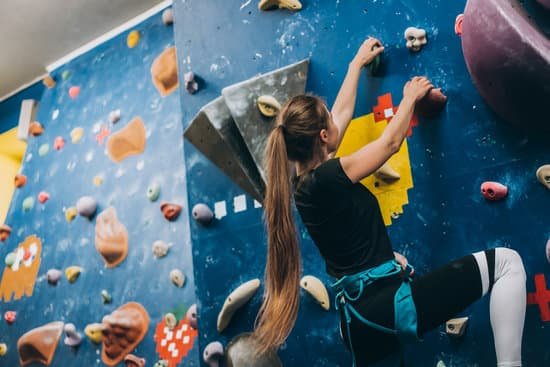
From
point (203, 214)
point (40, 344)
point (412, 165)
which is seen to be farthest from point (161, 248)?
point (412, 165)

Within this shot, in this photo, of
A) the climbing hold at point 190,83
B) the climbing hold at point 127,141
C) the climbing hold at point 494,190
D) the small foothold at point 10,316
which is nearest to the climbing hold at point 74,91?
the climbing hold at point 127,141

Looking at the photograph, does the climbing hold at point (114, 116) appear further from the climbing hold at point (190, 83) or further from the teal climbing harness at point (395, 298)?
the teal climbing harness at point (395, 298)

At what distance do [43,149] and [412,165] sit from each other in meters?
3.32

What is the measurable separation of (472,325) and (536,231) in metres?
0.36

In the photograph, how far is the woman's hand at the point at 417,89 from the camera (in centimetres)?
196

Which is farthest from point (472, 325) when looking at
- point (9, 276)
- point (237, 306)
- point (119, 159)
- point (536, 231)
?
point (9, 276)

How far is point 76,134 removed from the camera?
4.23 m

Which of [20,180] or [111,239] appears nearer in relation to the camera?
[111,239]

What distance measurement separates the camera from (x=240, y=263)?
2.48m

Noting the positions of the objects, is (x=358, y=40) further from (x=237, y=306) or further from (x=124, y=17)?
(x=124, y=17)

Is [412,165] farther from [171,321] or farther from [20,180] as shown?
[20,180]

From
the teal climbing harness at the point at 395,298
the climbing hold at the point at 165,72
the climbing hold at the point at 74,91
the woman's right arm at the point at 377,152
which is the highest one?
the climbing hold at the point at 74,91

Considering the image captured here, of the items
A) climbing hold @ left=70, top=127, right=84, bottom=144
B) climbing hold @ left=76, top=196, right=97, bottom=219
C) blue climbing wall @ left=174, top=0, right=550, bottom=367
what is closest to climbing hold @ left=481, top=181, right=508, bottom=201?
blue climbing wall @ left=174, top=0, right=550, bottom=367

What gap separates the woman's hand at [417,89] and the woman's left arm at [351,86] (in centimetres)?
21
